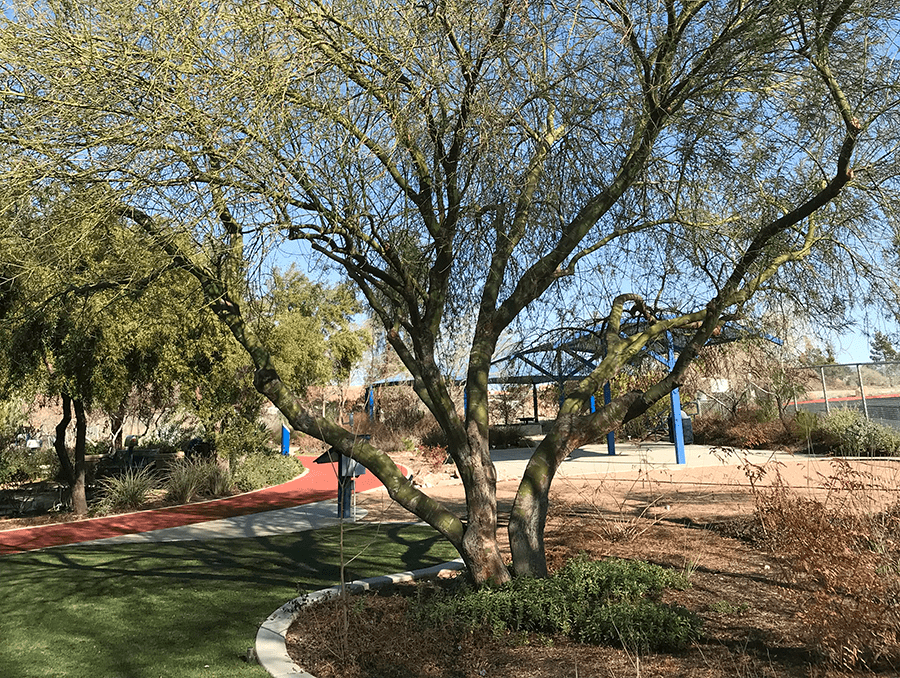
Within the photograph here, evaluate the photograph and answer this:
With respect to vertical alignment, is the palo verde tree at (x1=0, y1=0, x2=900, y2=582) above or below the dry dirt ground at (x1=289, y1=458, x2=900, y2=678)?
above

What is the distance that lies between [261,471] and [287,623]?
553 inches

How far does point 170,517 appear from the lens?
44.0 ft

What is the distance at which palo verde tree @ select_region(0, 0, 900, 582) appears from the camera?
14.6ft

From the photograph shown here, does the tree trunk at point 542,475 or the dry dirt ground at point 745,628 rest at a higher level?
the tree trunk at point 542,475

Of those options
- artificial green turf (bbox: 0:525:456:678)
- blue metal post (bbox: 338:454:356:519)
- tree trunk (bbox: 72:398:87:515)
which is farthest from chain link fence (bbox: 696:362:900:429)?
tree trunk (bbox: 72:398:87:515)

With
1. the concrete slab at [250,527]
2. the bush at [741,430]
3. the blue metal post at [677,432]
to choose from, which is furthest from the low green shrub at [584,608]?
the bush at [741,430]

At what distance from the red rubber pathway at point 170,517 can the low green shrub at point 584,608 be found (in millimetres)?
4255

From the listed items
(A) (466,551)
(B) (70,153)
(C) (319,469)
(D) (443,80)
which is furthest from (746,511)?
(C) (319,469)

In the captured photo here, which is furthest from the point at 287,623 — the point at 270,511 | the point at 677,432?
the point at 677,432

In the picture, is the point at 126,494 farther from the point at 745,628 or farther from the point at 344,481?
the point at 745,628

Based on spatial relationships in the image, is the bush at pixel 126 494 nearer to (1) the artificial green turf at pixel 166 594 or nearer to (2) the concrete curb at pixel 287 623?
(1) the artificial green turf at pixel 166 594

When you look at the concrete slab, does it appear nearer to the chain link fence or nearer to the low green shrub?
the low green shrub

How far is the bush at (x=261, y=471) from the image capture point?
58.1 feet

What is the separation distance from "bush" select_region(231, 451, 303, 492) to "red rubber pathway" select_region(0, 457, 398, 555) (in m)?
0.37
